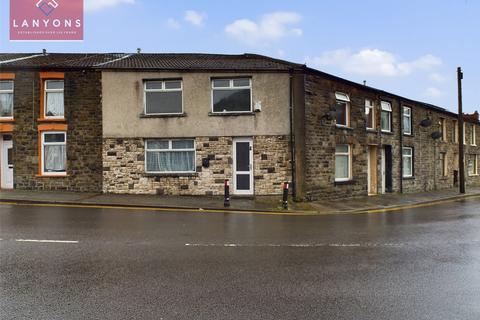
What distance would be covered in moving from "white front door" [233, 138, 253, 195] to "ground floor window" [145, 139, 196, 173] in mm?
1865

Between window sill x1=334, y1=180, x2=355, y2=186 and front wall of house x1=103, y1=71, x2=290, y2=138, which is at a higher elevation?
front wall of house x1=103, y1=71, x2=290, y2=138

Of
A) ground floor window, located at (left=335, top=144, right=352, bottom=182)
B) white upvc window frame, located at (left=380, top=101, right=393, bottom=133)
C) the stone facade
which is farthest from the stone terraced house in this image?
white upvc window frame, located at (left=380, top=101, right=393, bottom=133)

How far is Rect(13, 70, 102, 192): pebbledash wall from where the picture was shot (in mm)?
16578

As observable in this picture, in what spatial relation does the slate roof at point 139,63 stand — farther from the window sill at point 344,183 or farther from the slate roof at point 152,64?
the window sill at point 344,183

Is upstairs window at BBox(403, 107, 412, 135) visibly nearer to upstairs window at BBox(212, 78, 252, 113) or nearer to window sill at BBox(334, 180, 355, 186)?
window sill at BBox(334, 180, 355, 186)

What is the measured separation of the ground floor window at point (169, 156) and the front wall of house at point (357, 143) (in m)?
4.93

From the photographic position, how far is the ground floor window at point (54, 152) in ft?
55.2

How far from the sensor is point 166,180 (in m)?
16.7

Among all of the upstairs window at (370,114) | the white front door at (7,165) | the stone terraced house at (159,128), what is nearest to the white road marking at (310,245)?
the stone terraced house at (159,128)

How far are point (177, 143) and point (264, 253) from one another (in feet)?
35.0

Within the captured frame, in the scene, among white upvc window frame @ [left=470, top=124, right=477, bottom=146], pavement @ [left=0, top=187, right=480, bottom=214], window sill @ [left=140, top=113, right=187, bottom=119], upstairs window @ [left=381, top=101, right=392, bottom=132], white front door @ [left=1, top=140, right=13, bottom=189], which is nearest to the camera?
pavement @ [left=0, top=187, right=480, bottom=214]

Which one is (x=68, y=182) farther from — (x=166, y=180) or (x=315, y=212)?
(x=315, y=212)

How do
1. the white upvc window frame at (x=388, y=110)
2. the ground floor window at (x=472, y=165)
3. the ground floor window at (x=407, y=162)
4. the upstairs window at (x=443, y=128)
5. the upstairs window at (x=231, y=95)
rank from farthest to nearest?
the ground floor window at (x=472, y=165) < the upstairs window at (x=443, y=128) < the ground floor window at (x=407, y=162) < the white upvc window frame at (x=388, y=110) < the upstairs window at (x=231, y=95)

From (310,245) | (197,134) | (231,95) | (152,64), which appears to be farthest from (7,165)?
(310,245)
